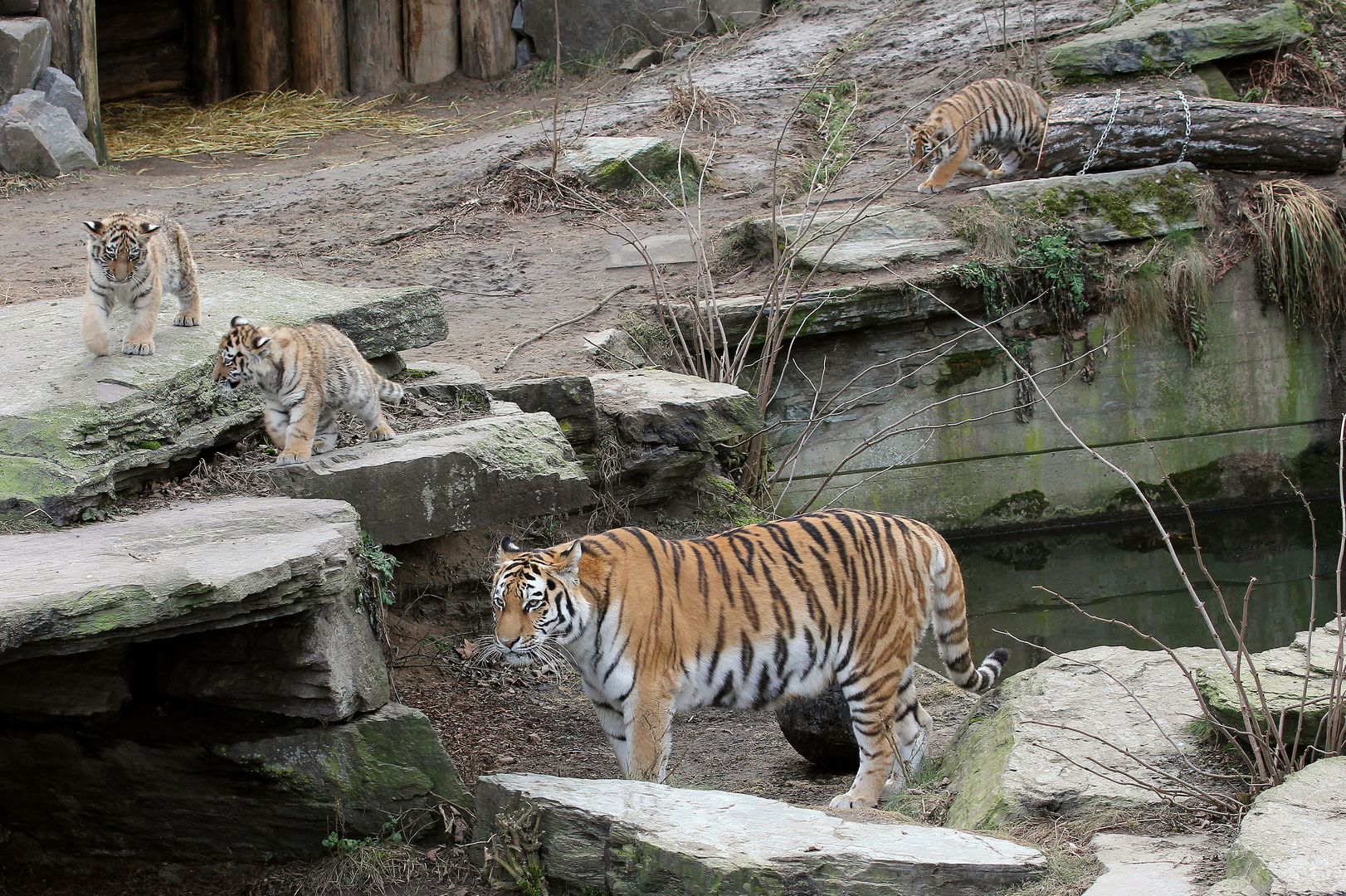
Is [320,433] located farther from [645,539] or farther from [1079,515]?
[1079,515]

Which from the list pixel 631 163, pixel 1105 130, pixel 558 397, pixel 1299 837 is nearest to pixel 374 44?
pixel 631 163

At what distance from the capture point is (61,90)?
1177 cm

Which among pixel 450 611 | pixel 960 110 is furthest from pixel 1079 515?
pixel 450 611

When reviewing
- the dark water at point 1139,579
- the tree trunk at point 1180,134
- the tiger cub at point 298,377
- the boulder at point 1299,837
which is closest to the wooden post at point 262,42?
the tree trunk at point 1180,134

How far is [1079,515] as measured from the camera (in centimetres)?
1099

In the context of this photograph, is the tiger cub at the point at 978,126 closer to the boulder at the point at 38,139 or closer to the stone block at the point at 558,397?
the stone block at the point at 558,397

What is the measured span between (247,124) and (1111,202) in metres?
9.80

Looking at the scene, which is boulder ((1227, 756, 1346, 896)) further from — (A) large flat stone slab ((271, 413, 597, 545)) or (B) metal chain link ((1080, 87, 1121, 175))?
(B) metal chain link ((1080, 87, 1121, 175))

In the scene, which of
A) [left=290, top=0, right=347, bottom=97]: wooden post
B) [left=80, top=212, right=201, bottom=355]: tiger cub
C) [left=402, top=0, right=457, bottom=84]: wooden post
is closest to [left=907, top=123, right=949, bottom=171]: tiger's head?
[left=80, top=212, right=201, bottom=355]: tiger cub

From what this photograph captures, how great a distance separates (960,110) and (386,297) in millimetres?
6285

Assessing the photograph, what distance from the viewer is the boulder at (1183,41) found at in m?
12.1

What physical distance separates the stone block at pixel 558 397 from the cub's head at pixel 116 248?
2137mm

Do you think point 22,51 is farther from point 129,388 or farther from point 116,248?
point 129,388

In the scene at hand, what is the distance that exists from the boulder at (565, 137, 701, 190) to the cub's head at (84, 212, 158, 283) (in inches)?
268
